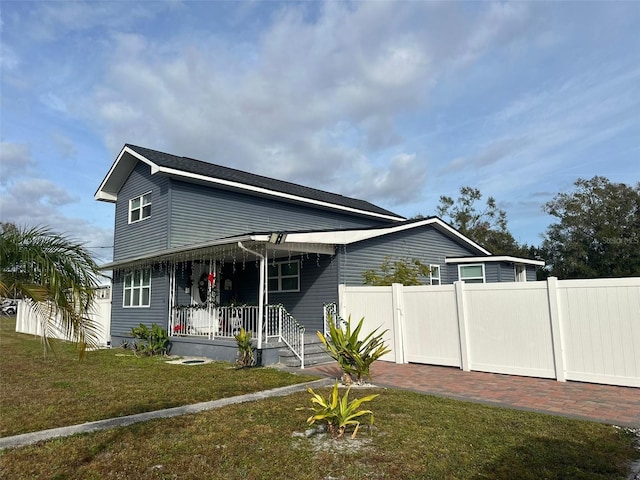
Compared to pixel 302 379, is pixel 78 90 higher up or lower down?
higher up

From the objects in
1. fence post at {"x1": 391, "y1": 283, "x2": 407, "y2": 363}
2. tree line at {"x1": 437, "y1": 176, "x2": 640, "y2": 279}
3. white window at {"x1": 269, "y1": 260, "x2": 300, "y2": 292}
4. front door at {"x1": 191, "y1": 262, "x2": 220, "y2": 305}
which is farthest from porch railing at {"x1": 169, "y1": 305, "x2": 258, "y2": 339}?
tree line at {"x1": 437, "y1": 176, "x2": 640, "y2": 279}

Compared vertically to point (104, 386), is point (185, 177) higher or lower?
higher

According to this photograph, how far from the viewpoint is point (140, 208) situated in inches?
587

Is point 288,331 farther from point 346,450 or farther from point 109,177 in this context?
point 109,177

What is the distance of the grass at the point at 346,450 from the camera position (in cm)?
373

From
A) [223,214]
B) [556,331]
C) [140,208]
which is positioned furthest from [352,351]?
[140,208]

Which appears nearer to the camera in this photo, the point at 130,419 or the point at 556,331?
the point at 130,419

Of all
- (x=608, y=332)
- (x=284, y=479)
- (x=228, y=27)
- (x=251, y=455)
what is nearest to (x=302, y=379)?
(x=251, y=455)

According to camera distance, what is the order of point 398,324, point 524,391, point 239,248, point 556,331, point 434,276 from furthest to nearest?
point 434,276
point 239,248
point 398,324
point 556,331
point 524,391

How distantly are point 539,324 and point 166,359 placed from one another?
364 inches

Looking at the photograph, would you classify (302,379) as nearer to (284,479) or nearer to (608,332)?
(284,479)

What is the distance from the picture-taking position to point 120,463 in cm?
400

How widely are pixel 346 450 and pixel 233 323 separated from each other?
7.82m

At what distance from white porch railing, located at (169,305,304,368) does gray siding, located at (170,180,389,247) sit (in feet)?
7.70
